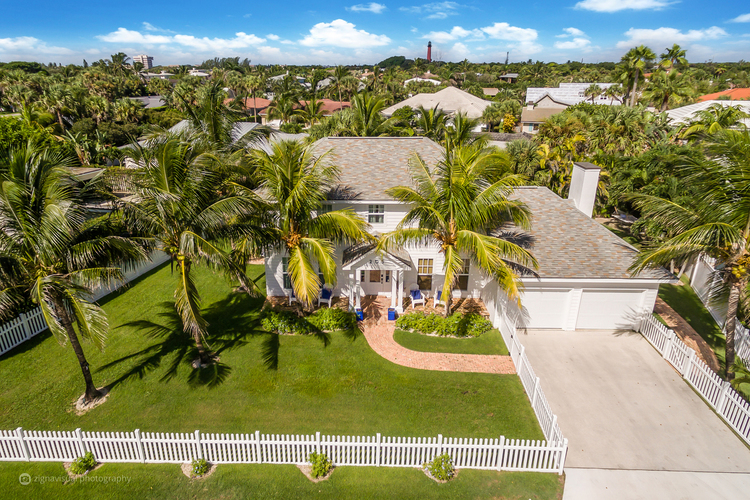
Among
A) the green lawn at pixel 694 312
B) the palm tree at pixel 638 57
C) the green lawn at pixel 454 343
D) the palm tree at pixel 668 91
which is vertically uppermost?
the palm tree at pixel 638 57

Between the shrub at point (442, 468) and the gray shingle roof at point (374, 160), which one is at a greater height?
the gray shingle roof at point (374, 160)

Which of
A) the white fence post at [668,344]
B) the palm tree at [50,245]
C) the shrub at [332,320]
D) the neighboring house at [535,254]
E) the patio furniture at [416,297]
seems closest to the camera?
the palm tree at [50,245]

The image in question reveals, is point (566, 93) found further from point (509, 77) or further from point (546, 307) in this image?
point (546, 307)

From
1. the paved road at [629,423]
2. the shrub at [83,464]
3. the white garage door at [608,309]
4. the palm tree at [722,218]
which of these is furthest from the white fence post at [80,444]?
the white garage door at [608,309]

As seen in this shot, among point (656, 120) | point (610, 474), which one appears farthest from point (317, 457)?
point (656, 120)

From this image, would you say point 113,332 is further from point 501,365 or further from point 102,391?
point 501,365

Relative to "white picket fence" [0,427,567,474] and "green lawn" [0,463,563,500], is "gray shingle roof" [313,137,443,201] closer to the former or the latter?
"white picket fence" [0,427,567,474]

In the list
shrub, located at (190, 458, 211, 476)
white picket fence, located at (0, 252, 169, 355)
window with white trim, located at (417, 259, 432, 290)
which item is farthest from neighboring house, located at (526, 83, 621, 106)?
shrub, located at (190, 458, 211, 476)

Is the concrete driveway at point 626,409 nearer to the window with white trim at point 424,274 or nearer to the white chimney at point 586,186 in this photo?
the window with white trim at point 424,274
